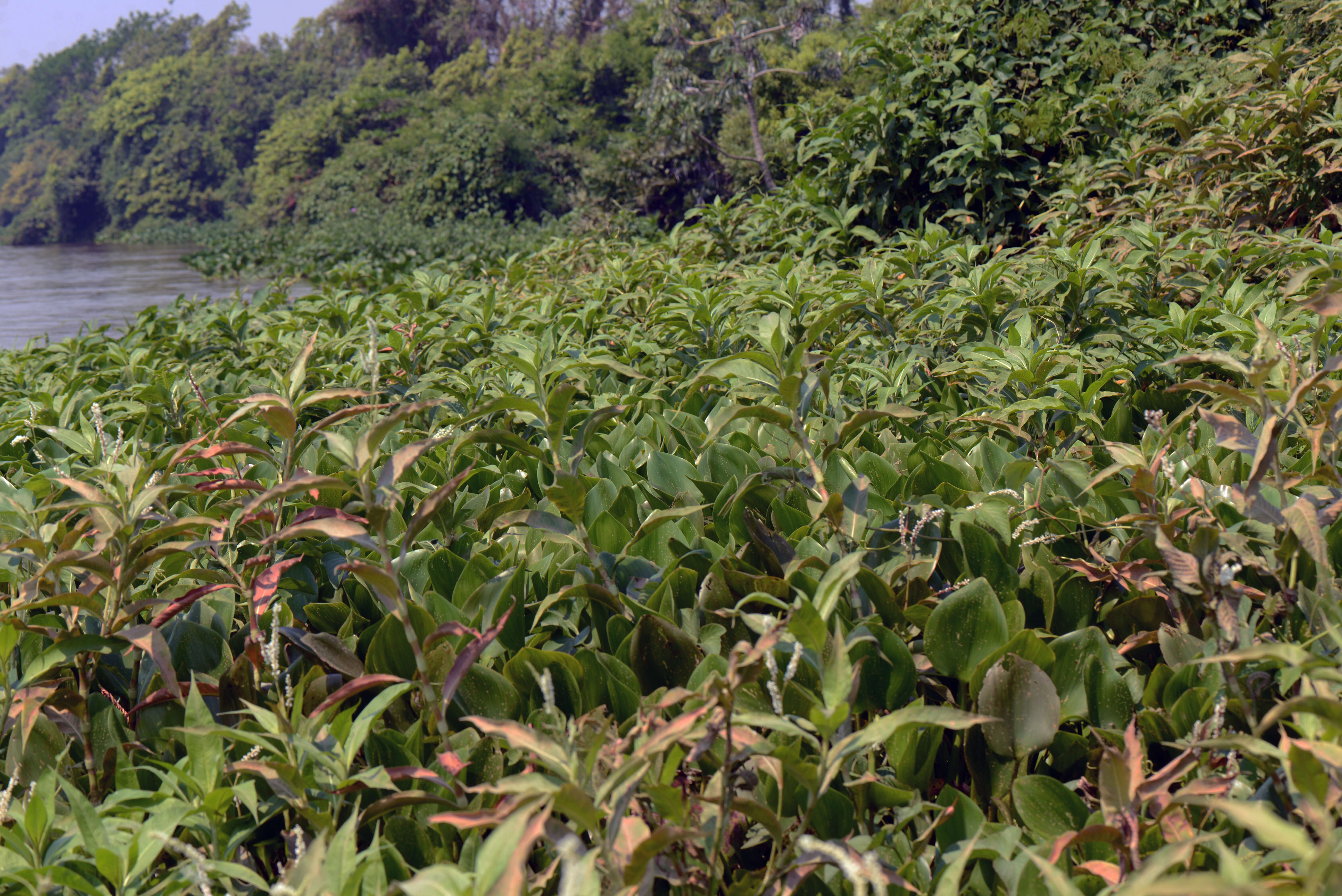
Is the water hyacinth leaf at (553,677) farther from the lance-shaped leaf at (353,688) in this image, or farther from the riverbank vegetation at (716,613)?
the lance-shaped leaf at (353,688)

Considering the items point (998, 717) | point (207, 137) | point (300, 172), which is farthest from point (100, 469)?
point (207, 137)

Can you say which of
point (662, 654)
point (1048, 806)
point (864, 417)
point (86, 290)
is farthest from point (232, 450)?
point (86, 290)

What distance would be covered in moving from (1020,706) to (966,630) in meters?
0.13

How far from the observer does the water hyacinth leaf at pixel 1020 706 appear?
1.14 metres

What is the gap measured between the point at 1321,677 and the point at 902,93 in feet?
18.8

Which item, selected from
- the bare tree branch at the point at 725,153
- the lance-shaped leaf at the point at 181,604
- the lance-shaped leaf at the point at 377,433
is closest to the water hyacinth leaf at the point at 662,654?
the lance-shaped leaf at the point at 377,433

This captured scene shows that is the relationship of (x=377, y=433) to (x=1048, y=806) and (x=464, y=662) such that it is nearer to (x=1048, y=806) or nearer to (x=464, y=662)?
(x=464, y=662)

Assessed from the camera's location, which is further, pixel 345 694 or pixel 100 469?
pixel 100 469

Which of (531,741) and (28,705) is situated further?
(28,705)

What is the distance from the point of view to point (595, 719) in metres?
1.10

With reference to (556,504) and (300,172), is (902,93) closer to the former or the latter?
(556,504)

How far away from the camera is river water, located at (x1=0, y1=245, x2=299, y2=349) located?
10125 millimetres

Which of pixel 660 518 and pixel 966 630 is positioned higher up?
pixel 660 518

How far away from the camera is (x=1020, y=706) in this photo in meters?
1.15
